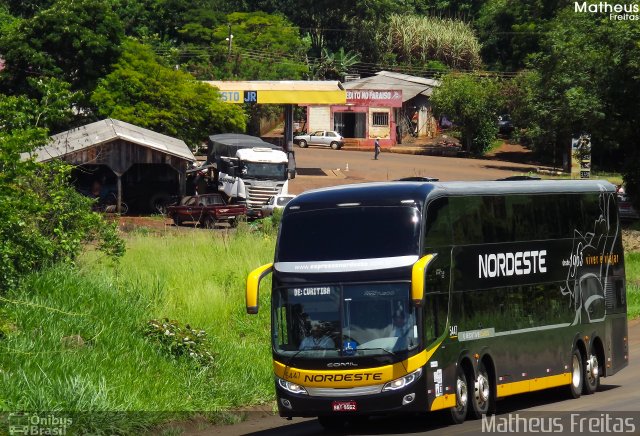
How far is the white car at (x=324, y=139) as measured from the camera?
3346 inches

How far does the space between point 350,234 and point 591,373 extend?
7250mm

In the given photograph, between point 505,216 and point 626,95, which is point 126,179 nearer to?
point 626,95

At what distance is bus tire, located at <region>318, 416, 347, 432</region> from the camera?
16609 mm

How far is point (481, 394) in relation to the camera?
55.0 ft

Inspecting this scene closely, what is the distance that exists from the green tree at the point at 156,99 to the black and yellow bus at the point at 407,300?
42995 mm

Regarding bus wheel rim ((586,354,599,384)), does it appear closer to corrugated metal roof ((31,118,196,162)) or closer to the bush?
the bush

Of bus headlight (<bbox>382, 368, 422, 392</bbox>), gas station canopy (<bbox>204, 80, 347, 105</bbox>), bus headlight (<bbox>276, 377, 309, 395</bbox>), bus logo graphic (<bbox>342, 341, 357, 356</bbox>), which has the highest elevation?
gas station canopy (<bbox>204, 80, 347, 105</bbox>)

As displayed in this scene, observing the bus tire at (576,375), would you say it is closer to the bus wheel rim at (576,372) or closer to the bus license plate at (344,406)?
the bus wheel rim at (576,372)

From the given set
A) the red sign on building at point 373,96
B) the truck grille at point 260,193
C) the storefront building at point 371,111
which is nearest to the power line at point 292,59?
the red sign on building at point 373,96

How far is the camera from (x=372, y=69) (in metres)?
105

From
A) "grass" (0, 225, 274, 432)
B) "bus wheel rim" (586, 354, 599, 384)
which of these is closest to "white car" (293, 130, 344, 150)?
"grass" (0, 225, 274, 432)

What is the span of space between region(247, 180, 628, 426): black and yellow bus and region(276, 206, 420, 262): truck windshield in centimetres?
2

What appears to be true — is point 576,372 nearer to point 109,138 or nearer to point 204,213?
point 204,213

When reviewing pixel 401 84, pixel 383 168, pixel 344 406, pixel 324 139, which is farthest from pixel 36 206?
pixel 401 84
